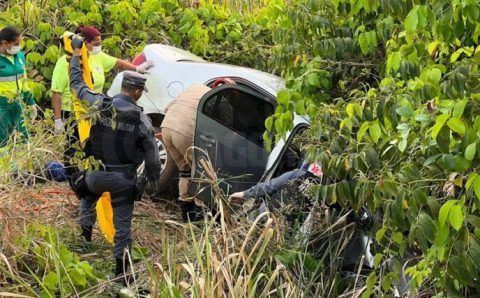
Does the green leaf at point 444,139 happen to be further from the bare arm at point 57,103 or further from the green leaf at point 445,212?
the bare arm at point 57,103

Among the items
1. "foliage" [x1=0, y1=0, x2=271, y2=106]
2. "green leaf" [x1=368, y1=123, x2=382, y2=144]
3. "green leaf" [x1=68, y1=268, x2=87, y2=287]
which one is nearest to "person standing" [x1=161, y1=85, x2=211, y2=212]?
"green leaf" [x1=68, y1=268, x2=87, y2=287]

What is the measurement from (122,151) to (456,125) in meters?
3.32

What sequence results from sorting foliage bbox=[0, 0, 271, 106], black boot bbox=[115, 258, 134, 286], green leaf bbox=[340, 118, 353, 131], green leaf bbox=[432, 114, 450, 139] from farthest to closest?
foliage bbox=[0, 0, 271, 106], black boot bbox=[115, 258, 134, 286], green leaf bbox=[340, 118, 353, 131], green leaf bbox=[432, 114, 450, 139]

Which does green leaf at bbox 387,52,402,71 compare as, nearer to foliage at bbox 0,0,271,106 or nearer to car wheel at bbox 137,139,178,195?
car wheel at bbox 137,139,178,195

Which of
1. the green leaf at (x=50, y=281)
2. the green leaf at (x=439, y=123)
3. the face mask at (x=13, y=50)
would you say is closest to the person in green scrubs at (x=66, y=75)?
the face mask at (x=13, y=50)

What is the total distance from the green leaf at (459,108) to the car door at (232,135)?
3574 mm

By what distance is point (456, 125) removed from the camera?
3145mm

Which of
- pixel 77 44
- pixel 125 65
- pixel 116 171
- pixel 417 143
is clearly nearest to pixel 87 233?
pixel 116 171

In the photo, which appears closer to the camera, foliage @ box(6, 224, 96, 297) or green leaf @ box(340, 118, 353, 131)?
green leaf @ box(340, 118, 353, 131)

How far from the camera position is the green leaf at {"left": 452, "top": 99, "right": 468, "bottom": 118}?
3176 millimetres

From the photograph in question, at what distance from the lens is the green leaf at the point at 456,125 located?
3143 millimetres

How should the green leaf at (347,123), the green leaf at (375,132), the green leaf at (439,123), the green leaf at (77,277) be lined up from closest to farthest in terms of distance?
1. the green leaf at (439,123)
2. the green leaf at (375,132)
3. the green leaf at (347,123)
4. the green leaf at (77,277)

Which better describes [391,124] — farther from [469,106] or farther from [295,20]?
[295,20]

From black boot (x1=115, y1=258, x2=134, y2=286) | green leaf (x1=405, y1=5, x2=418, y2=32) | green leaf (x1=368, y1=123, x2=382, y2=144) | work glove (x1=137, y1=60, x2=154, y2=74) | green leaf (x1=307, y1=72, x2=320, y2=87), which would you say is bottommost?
black boot (x1=115, y1=258, x2=134, y2=286)
